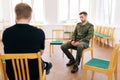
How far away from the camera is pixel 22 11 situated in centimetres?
151

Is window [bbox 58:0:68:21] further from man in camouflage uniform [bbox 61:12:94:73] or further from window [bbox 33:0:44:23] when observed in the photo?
man in camouflage uniform [bbox 61:12:94:73]

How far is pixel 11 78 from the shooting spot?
5.42ft

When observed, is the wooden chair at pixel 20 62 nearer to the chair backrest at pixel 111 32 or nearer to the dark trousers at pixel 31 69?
the dark trousers at pixel 31 69

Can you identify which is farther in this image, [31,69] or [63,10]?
[63,10]

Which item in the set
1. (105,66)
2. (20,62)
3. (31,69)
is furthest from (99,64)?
(20,62)

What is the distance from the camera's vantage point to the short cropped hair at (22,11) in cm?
151

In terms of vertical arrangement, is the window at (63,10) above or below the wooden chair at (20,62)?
above

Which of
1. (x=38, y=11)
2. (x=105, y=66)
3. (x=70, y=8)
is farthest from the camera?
(x=70, y=8)

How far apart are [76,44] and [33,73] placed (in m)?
1.84

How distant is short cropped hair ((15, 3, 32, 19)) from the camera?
1506mm

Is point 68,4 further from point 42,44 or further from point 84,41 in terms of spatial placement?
point 42,44

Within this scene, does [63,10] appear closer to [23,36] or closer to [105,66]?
[105,66]

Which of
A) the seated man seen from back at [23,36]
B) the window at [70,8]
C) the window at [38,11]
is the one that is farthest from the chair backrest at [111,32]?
the seated man seen from back at [23,36]

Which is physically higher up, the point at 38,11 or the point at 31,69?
the point at 38,11
